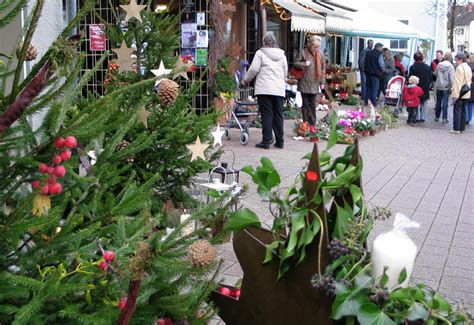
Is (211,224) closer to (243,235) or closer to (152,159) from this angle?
(243,235)

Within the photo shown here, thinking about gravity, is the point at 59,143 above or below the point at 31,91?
below

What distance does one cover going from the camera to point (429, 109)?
20375 mm

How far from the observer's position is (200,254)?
1775 millimetres

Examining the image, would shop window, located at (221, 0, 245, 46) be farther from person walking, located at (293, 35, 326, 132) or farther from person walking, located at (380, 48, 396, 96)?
person walking, located at (380, 48, 396, 96)

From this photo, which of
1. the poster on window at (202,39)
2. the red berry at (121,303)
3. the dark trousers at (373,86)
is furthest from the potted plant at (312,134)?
the red berry at (121,303)

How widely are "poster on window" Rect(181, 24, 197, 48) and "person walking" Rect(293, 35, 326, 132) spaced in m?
2.14

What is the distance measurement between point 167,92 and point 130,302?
254 cm

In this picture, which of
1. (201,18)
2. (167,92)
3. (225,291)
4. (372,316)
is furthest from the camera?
(201,18)

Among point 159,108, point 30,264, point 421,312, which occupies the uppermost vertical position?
point 159,108

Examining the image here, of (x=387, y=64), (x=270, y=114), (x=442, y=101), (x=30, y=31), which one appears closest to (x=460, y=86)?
(x=442, y=101)

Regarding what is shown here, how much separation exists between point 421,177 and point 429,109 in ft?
39.7

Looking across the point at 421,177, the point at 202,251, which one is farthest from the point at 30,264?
the point at 421,177

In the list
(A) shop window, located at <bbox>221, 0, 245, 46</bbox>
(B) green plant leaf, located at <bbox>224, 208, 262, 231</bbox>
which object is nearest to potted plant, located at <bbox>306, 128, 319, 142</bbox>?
(A) shop window, located at <bbox>221, 0, 245, 46</bbox>

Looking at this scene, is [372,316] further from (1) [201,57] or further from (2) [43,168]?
(1) [201,57]
